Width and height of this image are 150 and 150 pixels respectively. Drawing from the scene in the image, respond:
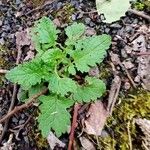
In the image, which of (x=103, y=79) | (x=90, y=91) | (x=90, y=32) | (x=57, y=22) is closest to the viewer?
(x=90, y=91)

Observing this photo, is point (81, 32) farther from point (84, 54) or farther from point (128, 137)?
point (128, 137)

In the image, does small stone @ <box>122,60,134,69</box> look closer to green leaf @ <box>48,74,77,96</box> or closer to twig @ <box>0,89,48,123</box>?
green leaf @ <box>48,74,77,96</box>

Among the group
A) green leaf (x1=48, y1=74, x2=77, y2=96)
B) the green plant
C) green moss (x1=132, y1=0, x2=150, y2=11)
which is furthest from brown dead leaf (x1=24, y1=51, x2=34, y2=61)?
green moss (x1=132, y1=0, x2=150, y2=11)

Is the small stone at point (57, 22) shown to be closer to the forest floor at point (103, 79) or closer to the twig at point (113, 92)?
the forest floor at point (103, 79)

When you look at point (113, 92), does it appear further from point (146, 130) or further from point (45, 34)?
point (45, 34)

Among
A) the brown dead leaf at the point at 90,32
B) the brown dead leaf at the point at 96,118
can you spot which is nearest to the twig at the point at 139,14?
the brown dead leaf at the point at 90,32

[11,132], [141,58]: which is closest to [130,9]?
[141,58]

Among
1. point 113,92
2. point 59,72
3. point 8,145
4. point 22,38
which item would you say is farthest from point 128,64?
point 8,145
